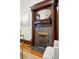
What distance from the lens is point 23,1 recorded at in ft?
30.3

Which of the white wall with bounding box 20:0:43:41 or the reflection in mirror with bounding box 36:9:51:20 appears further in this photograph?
the white wall with bounding box 20:0:43:41

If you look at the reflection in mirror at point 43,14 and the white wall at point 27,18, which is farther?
the white wall at point 27,18

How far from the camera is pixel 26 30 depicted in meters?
8.92

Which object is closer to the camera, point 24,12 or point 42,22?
point 42,22

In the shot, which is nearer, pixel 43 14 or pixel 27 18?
pixel 43 14

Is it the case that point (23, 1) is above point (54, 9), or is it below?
above
